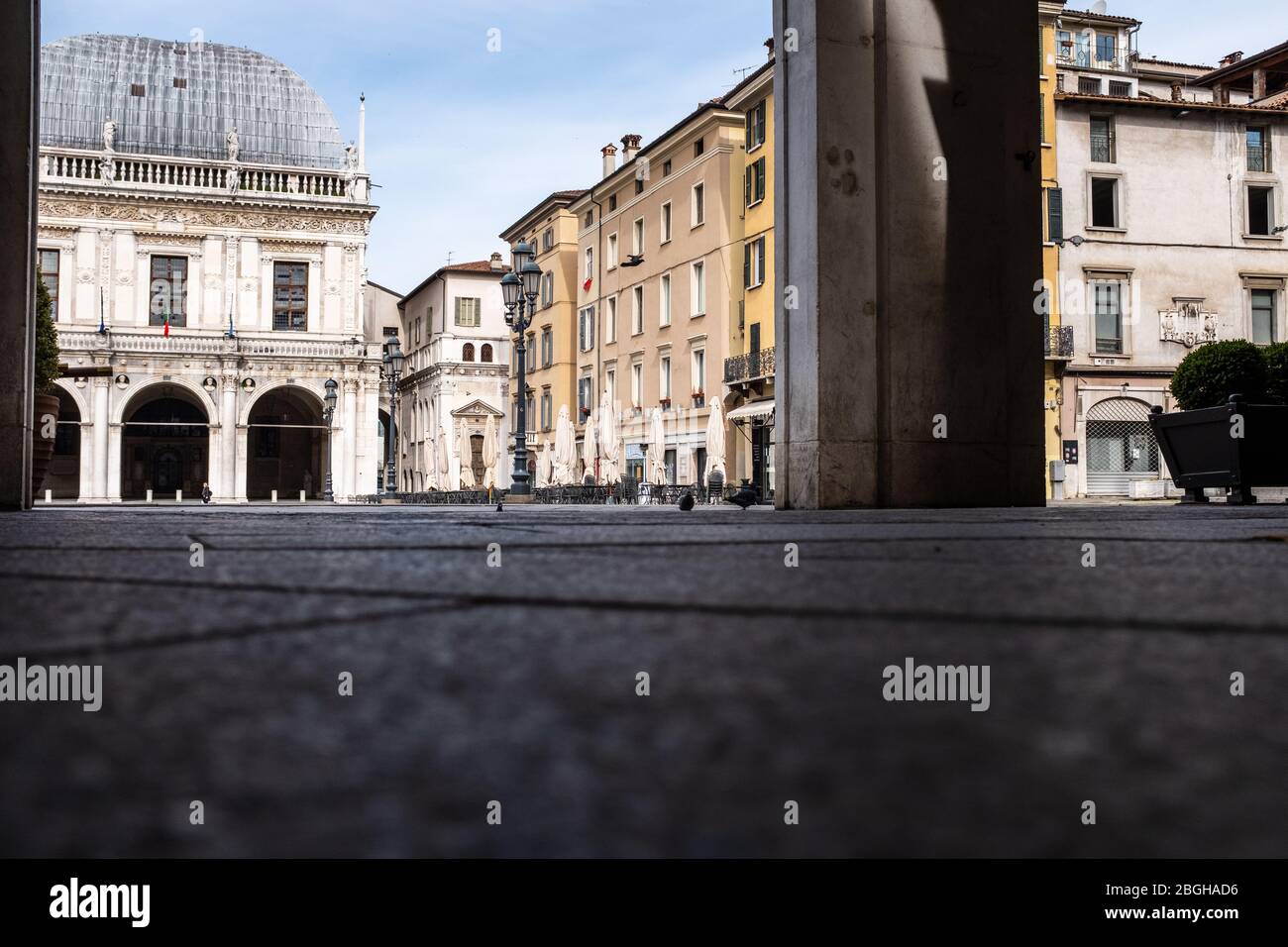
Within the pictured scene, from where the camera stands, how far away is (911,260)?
8.00m

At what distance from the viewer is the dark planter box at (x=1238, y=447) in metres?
12.6

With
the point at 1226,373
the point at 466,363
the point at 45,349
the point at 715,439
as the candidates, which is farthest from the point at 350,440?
the point at 1226,373

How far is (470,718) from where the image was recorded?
2.75 ft

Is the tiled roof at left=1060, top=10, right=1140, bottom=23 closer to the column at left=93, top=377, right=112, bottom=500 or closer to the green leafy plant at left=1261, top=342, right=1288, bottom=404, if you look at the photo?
the green leafy plant at left=1261, top=342, right=1288, bottom=404

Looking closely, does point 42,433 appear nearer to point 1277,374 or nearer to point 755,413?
point 755,413

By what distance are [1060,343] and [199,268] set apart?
31.9m

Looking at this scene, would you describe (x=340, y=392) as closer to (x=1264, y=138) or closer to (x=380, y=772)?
(x=1264, y=138)

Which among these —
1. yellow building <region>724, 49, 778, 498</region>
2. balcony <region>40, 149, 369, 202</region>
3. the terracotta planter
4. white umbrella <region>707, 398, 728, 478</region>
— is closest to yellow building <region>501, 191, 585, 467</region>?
balcony <region>40, 149, 369, 202</region>

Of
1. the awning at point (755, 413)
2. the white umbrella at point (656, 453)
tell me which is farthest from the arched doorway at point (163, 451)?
the awning at point (755, 413)

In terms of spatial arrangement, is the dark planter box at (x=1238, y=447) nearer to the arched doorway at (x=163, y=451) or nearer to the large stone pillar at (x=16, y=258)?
the large stone pillar at (x=16, y=258)

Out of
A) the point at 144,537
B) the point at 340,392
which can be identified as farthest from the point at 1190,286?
the point at 144,537

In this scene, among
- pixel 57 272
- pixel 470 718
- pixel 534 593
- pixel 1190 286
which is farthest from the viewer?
pixel 57 272
